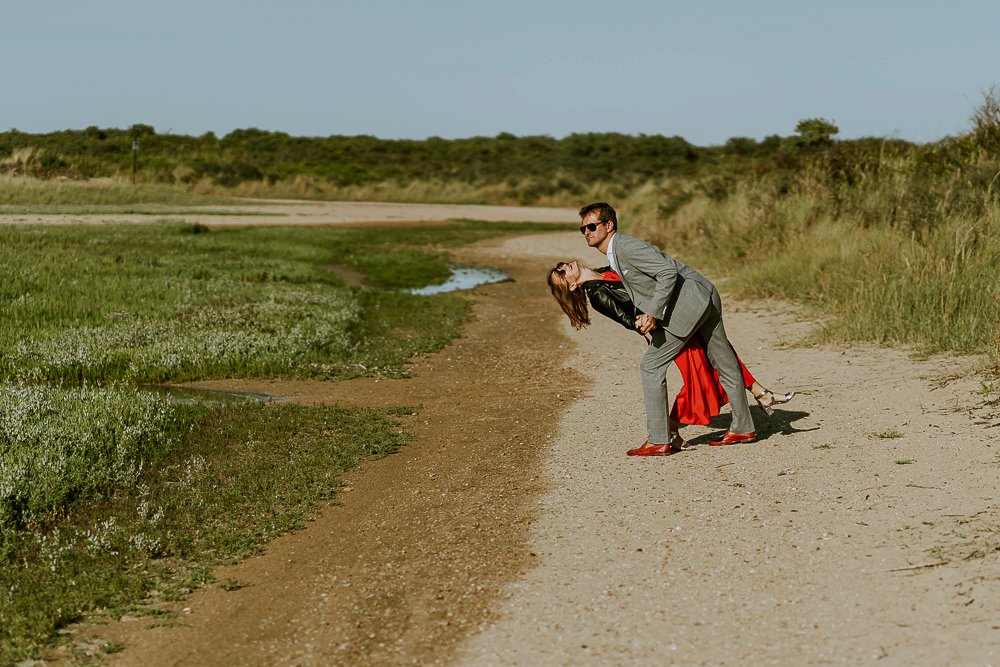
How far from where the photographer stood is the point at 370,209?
149 ft

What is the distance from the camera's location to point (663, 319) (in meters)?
8.04

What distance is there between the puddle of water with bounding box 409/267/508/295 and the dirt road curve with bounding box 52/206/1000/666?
11.7 metres

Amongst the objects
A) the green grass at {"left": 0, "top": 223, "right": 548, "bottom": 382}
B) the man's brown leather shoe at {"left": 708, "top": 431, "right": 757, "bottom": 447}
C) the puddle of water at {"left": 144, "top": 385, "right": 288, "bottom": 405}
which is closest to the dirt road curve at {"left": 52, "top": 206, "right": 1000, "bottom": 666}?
the man's brown leather shoe at {"left": 708, "top": 431, "right": 757, "bottom": 447}

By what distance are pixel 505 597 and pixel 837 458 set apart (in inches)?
127

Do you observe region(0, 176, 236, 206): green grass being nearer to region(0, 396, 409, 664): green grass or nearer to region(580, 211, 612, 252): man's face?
region(0, 396, 409, 664): green grass

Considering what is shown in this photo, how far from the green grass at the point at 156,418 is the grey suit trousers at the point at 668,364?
7.49 feet

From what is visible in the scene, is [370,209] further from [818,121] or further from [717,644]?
[717,644]

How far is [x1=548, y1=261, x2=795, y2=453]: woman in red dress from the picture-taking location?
812 cm

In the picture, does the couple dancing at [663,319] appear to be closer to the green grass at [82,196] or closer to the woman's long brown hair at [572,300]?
the woman's long brown hair at [572,300]

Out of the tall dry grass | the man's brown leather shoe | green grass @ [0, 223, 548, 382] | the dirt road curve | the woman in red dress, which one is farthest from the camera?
green grass @ [0, 223, 548, 382]

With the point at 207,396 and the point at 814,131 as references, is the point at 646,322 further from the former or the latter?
the point at 814,131

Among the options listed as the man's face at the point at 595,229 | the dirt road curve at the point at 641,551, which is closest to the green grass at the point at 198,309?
the dirt road curve at the point at 641,551

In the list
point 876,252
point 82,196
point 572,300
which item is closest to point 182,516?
point 572,300

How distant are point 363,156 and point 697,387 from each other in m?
82.7
